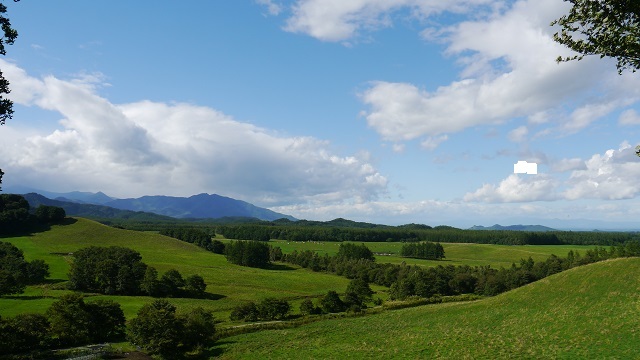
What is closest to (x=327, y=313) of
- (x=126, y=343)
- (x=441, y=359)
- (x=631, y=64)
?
(x=126, y=343)

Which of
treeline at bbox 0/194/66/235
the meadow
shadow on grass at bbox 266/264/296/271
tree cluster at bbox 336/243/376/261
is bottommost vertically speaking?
shadow on grass at bbox 266/264/296/271

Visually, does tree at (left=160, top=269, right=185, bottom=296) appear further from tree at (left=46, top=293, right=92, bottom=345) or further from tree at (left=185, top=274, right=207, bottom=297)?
tree at (left=46, top=293, right=92, bottom=345)

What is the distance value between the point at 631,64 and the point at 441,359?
3510 cm

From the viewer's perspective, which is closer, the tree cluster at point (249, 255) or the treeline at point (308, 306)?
the treeline at point (308, 306)

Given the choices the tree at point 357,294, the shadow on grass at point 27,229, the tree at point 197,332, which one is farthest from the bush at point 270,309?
the shadow on grass at point 27,229

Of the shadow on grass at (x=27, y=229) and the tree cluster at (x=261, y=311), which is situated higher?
the shadow on grass at (x=27, y=229)

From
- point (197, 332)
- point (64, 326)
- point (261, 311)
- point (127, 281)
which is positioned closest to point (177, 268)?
point (127, 281)

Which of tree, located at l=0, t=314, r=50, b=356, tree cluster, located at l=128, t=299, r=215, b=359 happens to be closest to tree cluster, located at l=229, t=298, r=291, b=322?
tree cluster, located at l=128, t=299, r=215, b=359

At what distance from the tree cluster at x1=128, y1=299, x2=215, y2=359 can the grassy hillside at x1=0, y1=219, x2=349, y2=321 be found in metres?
20.2

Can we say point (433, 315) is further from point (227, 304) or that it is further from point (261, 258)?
point (261, 258)

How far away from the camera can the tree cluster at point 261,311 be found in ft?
249

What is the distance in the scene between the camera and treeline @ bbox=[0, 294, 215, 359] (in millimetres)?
53969

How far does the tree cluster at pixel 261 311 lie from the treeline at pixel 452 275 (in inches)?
1654

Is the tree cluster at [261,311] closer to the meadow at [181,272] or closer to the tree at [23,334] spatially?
the meadow at [181,272]
